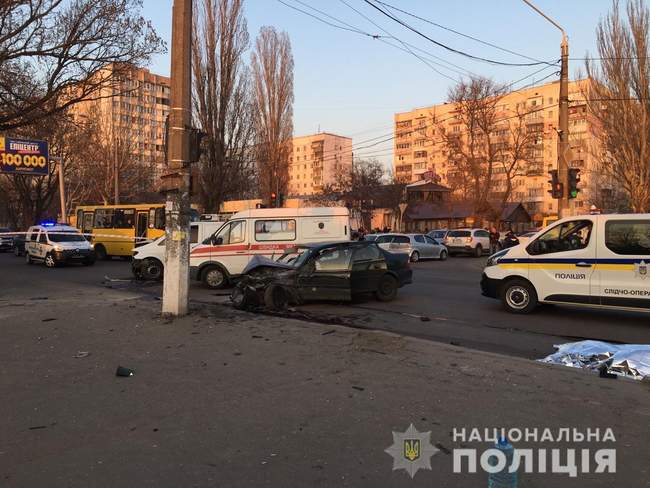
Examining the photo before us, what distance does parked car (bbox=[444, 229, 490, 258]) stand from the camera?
2955 cm

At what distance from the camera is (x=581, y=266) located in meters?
8.95

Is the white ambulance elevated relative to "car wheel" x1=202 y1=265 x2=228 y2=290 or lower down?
elevated

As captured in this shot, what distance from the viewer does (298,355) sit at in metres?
6.28

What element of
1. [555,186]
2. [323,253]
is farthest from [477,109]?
[323,253]

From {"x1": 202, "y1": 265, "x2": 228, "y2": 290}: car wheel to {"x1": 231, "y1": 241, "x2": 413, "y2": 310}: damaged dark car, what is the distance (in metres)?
3.39

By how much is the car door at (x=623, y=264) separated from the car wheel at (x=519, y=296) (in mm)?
1149

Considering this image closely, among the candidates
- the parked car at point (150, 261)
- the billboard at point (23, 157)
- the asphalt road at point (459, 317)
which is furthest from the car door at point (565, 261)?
the billboard at point (23, 157)

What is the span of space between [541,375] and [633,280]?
4.36 meters

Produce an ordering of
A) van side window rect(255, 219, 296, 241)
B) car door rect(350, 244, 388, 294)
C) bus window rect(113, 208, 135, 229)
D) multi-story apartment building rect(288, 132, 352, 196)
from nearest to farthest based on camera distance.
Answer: car door rect(350, 244, 388, 294)
van side window rect(255, 219, 296, 241)
bus window rect(113, 208, 135, 229)
multi-story apartment building rect(288, 132, 352, 196)

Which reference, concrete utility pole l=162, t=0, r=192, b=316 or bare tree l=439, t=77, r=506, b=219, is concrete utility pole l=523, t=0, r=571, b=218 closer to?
concrete utility pole l=162, t=0, r=192, b=316

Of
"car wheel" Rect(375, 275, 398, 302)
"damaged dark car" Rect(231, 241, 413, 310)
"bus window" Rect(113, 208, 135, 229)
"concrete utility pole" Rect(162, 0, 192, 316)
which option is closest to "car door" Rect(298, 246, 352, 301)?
"damaged dark car" Rect(231, 241, 413, 310)

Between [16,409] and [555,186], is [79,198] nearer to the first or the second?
[555,186]

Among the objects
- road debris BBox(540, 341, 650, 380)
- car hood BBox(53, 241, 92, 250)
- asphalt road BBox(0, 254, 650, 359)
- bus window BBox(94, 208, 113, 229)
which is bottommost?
asphalt road BBox(0, 254, 650, 359)

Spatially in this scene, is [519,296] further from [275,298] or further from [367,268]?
[275,298]
